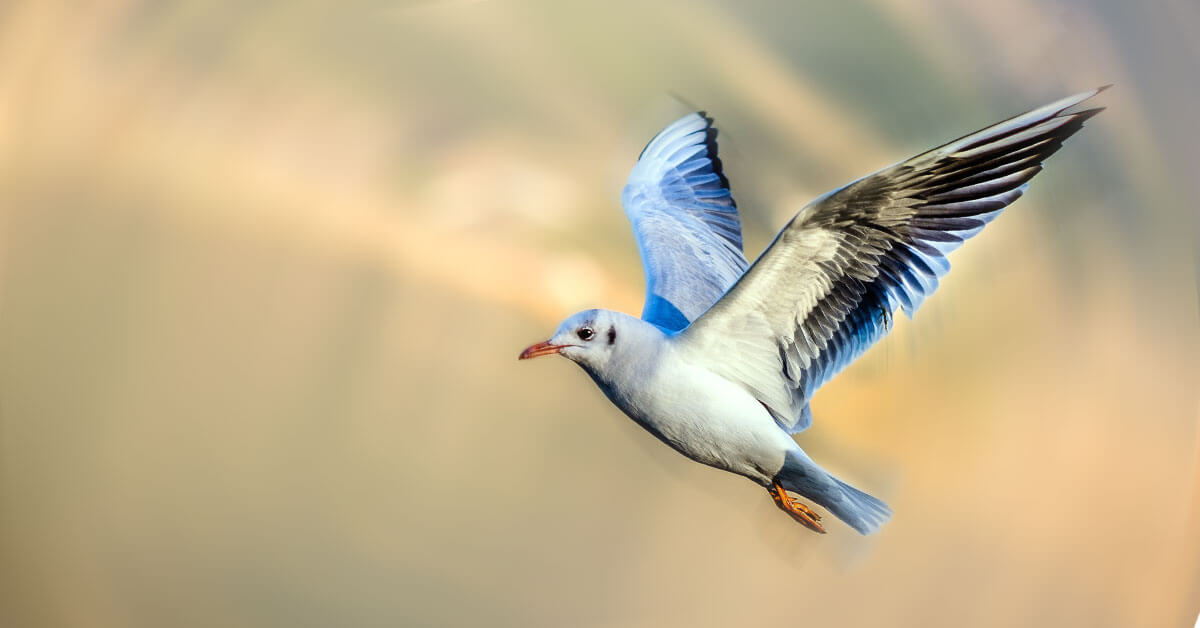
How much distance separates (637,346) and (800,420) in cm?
13

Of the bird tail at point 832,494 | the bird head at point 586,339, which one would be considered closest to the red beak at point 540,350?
the bird head at point 586,339

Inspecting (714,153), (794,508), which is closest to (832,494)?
(794,508)

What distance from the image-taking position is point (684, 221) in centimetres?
68

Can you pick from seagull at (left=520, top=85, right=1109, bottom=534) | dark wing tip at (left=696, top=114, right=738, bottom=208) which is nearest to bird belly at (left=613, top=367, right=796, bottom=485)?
seagull at (left=520, top=85, right=1109, bottom=534)

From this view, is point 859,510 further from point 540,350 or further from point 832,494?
point 540,350

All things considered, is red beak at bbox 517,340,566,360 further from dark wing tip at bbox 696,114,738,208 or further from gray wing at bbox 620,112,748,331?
dark wing tip at bbox 696,114,738,208

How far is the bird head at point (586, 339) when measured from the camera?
1.79ft

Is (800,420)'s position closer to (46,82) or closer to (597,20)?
(597,20)

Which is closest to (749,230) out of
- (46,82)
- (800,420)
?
(800,420)

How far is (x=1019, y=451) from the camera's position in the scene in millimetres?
682

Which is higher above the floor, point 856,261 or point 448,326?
point 856,261

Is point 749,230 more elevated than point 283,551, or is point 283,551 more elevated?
point 749,230

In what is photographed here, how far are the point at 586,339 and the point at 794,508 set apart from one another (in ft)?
0.61

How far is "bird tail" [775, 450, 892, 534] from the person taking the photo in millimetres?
590
